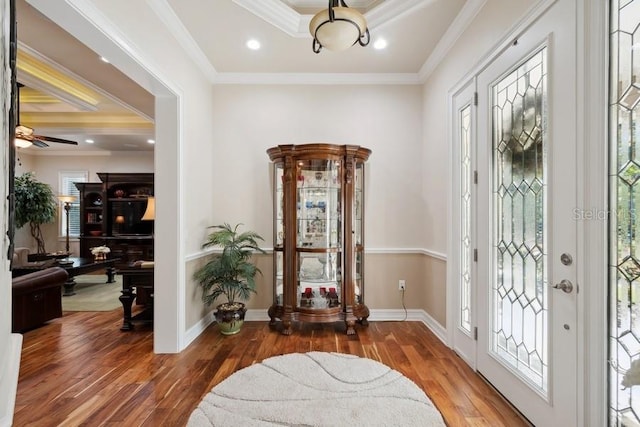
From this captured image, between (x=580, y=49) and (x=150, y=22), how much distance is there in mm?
2884

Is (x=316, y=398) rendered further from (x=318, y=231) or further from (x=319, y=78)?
(x=319, y=78)

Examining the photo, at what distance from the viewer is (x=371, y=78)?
375cm

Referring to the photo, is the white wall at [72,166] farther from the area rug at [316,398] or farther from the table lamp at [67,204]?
the area rug at [316,398]

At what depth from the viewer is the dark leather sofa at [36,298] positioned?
333 centimetres

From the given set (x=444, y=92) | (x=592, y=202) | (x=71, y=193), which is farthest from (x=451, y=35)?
(x=71, y=193)

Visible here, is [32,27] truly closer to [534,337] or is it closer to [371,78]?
[371,78]

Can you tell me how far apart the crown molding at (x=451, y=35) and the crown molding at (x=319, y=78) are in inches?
9.5

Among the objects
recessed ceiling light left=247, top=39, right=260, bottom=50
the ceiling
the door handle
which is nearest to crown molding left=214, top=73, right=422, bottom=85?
the ceiling

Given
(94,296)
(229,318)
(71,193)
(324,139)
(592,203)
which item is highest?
(324,139)

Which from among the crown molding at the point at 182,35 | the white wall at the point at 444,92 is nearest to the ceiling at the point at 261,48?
the crown molding at the point at 182,35

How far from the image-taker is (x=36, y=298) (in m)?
3.51

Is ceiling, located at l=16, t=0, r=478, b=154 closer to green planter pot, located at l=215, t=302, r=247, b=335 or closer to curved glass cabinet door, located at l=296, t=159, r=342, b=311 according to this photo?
curved glass cabinet door, located at l=296, t=159, r=342, b=311

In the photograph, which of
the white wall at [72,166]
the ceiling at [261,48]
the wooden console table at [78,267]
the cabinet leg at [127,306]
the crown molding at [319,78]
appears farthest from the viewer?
the white wall at [72,166]

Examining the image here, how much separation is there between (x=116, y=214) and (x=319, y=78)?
5.88 m
